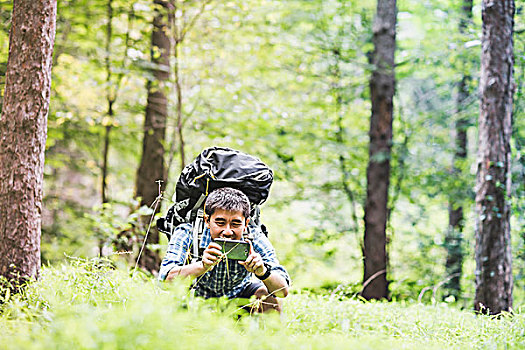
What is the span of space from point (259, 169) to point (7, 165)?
2.13m

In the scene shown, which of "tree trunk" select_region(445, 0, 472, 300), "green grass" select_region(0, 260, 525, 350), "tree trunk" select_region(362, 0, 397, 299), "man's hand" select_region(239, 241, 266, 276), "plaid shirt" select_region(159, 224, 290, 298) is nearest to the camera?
"green grass" select_region(0, 260, 525, 350)

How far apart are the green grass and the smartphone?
350 millimetres

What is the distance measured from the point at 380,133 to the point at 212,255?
5.95m

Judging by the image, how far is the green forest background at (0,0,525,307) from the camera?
8633mm

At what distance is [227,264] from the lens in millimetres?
3721

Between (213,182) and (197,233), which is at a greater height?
(213,182)

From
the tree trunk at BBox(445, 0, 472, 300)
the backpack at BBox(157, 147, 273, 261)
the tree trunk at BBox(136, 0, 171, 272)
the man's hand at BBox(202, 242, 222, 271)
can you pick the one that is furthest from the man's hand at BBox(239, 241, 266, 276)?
the tree trunk at BBox(445, 0, 472, 300)

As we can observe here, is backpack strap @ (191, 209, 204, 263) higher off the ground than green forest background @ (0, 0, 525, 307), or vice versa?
green forest background @ (0, 0, 525, 307)

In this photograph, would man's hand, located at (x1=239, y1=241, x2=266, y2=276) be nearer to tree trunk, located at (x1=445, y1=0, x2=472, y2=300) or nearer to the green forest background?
the green forest background

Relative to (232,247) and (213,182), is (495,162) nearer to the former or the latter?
(213,182)

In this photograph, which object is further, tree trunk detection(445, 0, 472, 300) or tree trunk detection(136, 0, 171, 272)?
tree trunk detection(445, 0, 472, 300)

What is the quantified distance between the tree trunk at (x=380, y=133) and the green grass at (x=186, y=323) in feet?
10.4

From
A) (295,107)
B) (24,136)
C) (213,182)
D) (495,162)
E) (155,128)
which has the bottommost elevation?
(213,182)

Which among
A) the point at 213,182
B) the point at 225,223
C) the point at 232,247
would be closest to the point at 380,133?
the point at 213,182
